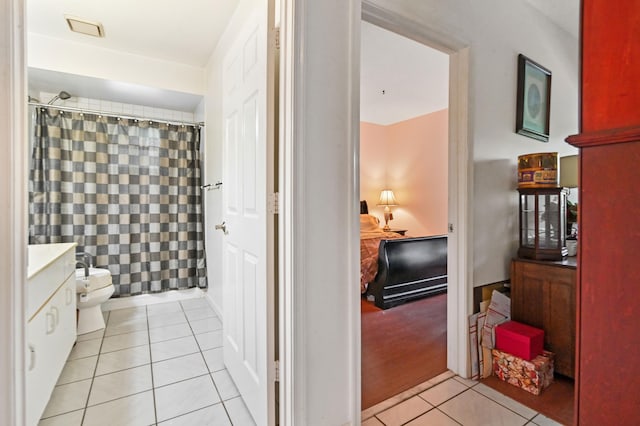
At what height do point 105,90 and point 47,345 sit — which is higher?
point 105,90

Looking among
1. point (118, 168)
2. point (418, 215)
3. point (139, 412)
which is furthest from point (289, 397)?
point (418, 215)

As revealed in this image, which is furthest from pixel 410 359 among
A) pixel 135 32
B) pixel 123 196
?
pixel 135 32

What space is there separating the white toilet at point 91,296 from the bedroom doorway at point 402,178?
2.24m

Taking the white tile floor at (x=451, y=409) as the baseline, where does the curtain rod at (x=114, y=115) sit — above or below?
above

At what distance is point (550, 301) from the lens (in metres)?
1.87

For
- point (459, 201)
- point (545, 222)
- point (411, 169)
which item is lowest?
point (545, 222)

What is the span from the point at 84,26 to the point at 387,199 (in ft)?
16.3

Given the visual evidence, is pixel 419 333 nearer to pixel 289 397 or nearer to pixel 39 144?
pixel 289 397

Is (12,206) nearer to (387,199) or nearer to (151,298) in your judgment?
(151,298)

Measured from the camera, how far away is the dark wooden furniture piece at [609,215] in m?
0.57

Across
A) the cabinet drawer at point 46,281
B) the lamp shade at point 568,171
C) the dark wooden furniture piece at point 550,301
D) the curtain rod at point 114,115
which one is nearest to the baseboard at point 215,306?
the cabinet drawer at point 46,281

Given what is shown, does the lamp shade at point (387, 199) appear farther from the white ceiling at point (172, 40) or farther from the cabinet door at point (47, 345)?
the cabinet door at point (47, 345)

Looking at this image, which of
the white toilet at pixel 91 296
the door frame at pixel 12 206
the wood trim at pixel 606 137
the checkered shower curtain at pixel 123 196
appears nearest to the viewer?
the wood trim at pixel 606 137

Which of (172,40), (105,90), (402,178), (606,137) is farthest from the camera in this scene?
(402,178)
